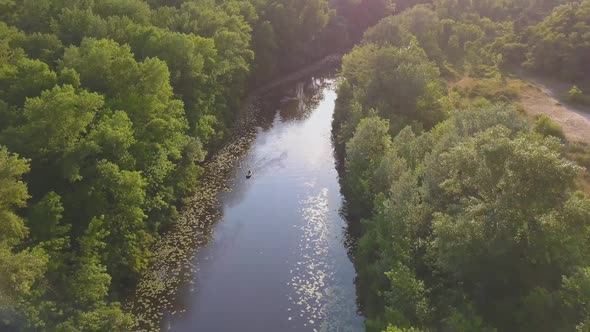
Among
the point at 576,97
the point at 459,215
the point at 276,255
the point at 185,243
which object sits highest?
the point at 459,215

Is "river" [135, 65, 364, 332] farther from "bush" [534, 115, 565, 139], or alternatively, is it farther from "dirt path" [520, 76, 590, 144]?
"dirt path" [520, 76, 590, 144]

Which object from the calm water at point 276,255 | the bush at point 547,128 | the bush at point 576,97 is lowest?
the bush at point 576,97

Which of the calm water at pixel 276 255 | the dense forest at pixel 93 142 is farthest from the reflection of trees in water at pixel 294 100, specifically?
the calm water at pixel 276 255

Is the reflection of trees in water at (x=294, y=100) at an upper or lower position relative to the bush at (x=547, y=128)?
upper

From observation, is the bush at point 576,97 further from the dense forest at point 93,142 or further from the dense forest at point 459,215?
the dense forest at point 93,142

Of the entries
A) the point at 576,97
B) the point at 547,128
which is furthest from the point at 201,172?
the point at 576,97

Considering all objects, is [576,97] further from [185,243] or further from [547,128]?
[185,243]
